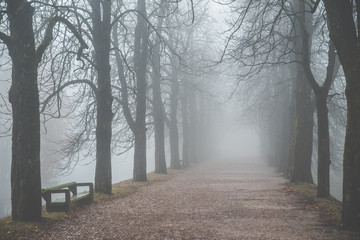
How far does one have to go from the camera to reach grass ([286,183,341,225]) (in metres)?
8.24

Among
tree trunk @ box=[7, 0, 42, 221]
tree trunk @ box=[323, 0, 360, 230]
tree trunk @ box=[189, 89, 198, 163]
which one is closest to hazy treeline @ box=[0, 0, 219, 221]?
→ tree trunk @ box=[7, 0, 42, 221]

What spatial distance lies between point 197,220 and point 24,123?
4.03 m

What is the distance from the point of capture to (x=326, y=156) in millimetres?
10594

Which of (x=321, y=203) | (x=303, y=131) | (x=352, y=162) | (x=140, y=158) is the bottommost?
(x=321, y=203)

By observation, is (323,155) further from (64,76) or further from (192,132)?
(192,132)

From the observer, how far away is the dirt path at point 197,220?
6.81 m

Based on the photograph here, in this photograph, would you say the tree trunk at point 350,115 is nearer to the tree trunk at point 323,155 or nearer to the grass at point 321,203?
the grass at point 321,203

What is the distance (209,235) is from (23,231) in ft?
10.6

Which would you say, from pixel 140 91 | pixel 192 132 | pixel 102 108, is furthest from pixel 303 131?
pixel 192 132

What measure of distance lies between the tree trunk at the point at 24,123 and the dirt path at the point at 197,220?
747mm

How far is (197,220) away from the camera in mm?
8188

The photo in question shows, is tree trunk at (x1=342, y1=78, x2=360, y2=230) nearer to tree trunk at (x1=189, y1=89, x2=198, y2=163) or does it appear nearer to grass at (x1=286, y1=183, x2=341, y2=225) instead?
grass at (x1=286, y1=183, x2=341, y2=225)

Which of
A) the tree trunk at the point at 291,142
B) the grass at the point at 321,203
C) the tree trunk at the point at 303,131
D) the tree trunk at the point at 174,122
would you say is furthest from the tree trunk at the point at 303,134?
the tree trunk at the point at 174,122

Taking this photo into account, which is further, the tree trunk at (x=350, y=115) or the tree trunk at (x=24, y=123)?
the tree trunk at (x=24, y=123)
